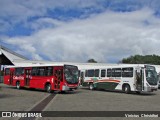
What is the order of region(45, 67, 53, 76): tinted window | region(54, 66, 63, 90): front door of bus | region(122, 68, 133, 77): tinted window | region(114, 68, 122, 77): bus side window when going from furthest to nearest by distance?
region(114, 68, 122, 77): bus side window, region(122, 68, 133, 77): tinted window, region(45, 67, 53, 76): tinted window, region(54, 66, 63, 90): front door of bus

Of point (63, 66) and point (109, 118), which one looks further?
point (63, 66)

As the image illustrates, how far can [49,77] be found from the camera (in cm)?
2838

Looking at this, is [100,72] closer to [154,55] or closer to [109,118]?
[109,118]

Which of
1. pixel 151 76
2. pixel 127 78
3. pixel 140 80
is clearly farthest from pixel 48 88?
pixel 151 76

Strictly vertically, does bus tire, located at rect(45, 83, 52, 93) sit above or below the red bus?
below

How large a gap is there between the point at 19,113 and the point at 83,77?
24986mm

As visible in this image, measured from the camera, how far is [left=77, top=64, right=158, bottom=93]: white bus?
91.9ft

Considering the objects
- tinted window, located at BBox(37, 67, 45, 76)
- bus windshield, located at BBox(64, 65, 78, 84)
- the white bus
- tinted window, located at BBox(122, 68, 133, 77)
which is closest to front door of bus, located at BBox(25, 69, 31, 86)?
tinted window, located at BBox(37, 67, 45, 76)

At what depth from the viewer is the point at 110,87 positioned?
31766 millimetres

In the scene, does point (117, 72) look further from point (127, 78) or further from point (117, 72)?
point (127, 78)

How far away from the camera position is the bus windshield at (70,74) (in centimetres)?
2704

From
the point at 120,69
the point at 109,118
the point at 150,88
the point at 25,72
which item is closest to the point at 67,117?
the point at 109,118

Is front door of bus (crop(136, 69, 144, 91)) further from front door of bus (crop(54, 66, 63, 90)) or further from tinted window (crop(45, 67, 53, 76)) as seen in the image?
tinted window (crop(45, 67, 53, 76))

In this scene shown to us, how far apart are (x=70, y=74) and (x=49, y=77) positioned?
2.26 metres
